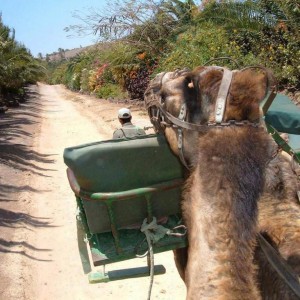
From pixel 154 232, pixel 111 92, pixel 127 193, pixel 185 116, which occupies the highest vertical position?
pixel 185 116

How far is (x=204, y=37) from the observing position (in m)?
14.2

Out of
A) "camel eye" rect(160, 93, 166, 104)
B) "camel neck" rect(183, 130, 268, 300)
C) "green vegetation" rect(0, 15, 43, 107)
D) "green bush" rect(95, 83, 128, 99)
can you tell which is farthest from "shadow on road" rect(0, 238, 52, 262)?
"green bush" rect(95, 83, 128, 99)

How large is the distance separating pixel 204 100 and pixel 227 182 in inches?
15.7

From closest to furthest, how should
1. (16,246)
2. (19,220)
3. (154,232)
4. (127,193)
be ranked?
(127,193) → (154,232) → (16,246) → (19,220)

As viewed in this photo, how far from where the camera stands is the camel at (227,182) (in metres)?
1.63

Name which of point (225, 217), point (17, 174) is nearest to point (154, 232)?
point (225, 217)

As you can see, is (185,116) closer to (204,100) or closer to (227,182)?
(204,100)

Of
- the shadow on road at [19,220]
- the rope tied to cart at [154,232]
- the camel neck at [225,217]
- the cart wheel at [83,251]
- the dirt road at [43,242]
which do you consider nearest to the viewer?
the camel neck at [225,217]

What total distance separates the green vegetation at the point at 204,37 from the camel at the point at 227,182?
241 inches

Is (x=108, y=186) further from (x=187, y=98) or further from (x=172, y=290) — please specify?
(x=172, y=290)

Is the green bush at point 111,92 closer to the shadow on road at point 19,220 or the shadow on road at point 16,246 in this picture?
the shadow on road at point 19,220

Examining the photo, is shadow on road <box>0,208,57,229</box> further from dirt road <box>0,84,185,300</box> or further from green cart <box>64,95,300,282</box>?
green cart <box>64,95,300,282</box>

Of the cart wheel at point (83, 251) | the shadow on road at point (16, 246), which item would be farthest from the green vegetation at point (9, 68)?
Result: the cart wheel at point (83, 251)

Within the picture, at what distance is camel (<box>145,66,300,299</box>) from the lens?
1.63 metres
